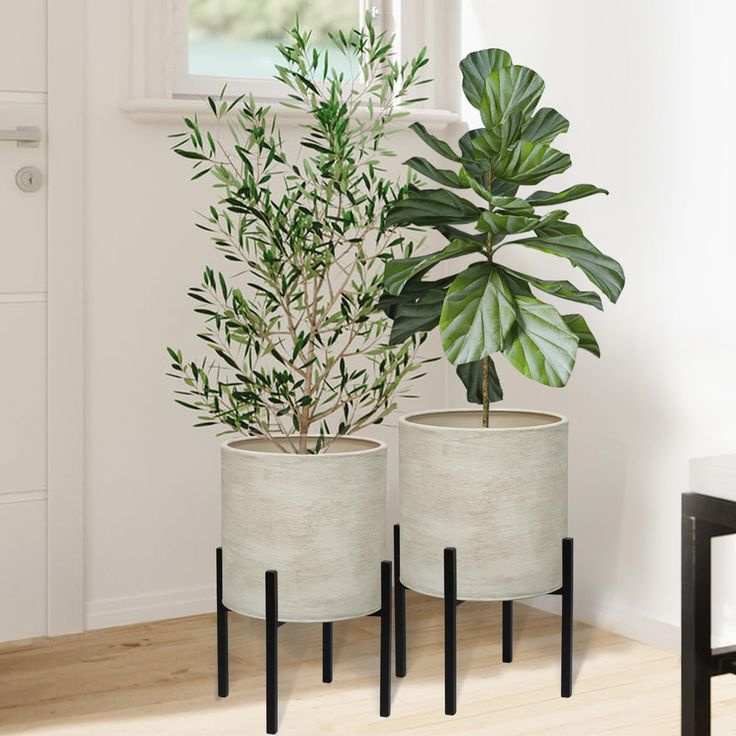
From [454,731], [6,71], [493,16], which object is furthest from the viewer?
[493,16]

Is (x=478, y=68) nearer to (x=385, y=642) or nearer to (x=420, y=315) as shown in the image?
(x=420, y=315)

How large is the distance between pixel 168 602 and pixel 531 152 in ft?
4.29

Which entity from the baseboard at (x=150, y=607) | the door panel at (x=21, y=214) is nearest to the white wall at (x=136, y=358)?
the baseboard at (x=150, y=607)

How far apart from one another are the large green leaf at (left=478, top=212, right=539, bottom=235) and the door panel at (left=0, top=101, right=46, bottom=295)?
39.1 inches

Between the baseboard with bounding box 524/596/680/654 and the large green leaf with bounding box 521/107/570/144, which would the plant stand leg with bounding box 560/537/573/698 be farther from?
the large green leaf with bounding box 521/107/570/144

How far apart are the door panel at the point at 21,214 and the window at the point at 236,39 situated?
1.24 ft

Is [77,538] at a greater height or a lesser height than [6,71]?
lesser

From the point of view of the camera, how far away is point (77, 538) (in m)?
2.54

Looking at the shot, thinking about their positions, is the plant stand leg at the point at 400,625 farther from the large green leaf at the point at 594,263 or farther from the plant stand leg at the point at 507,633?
the large green leaf at the point at 594,263

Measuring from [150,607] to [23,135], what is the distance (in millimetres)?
1043

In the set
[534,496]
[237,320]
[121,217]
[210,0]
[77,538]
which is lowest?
[77,538]

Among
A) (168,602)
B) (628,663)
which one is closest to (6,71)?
(168,602)

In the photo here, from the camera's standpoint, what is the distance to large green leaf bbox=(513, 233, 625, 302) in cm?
202

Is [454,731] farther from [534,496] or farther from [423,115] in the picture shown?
[423,115]
